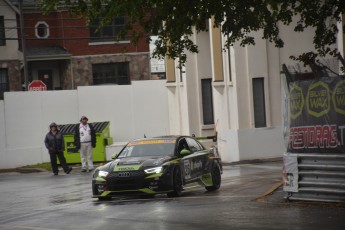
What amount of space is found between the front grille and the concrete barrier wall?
18.2 meters

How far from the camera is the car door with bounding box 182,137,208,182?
21.1 metres

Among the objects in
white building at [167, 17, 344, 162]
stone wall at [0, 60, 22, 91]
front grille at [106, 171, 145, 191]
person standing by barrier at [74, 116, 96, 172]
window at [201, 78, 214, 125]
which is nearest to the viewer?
front grille at [106, 171, 145, 191]

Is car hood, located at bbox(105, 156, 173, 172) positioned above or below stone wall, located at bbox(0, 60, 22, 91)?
below

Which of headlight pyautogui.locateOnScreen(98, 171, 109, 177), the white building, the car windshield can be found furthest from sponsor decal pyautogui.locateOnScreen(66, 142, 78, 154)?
headlight pyautogui.locateOnScreen(98, 171, 109, 177)

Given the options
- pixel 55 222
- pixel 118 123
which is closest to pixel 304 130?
pixel 55 222

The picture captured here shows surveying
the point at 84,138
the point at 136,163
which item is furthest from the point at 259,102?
the point at 136,163

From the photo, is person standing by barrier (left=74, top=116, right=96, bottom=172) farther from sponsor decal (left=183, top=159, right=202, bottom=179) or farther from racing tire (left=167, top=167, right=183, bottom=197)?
racing tire (left=167, top=167, right=183, bottom=197)

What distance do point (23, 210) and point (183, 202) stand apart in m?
3.28

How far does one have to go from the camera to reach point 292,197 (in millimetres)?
17828

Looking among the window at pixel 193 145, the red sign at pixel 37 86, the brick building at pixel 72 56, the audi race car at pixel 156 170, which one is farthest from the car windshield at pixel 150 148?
the brick building at pixel 72 56

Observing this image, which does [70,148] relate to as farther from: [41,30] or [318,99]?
[41,30]

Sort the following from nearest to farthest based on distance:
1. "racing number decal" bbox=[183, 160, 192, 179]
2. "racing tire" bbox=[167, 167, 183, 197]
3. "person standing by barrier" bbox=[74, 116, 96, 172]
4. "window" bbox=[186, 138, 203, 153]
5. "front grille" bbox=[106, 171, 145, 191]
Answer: "front grille" bbox=[106, 171, 145, 191] → "racing tire" bbox=[167, 167, 183, 197] → "racing number decal" bbox=[183, 160, 192, 179] → "window" bbox=[186, 138, 203, 153] → "person standing by barrier" bbox=[74, 116, 96, 172]

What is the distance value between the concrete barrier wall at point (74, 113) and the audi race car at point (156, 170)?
1686 cm

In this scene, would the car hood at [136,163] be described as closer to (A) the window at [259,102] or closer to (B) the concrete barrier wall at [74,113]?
(A) the window at [259,102]
